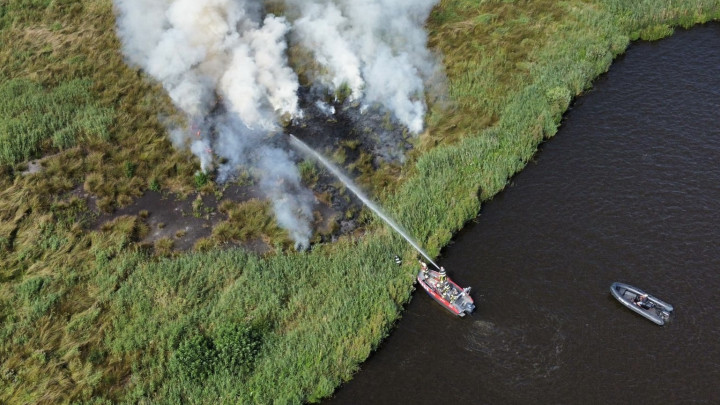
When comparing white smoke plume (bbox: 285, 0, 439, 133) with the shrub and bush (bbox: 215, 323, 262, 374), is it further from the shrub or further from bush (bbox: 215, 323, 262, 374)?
bush (bbox: 215, 323, 262, 374)

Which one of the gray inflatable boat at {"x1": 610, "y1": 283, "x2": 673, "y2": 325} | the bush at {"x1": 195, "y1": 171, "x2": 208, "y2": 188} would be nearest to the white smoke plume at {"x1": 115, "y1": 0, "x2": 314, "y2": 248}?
the bush at {"x1": 195, "y1": 171, "x2": 208, "y2": 188}

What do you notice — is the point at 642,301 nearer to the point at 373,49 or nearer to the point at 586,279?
the point at 586,279

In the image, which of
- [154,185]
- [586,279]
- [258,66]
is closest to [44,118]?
[154,185]

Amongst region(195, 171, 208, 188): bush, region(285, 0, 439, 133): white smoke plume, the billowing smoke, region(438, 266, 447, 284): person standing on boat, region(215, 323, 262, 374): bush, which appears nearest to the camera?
region(215, 323, 262, 374): bush

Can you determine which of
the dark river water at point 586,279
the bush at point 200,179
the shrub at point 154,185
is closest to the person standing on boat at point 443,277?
the dark river water at point 586,279

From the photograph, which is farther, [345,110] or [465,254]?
[345,110]

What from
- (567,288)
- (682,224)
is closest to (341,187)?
(567,288)

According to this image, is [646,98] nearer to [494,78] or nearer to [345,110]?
[494,78]
